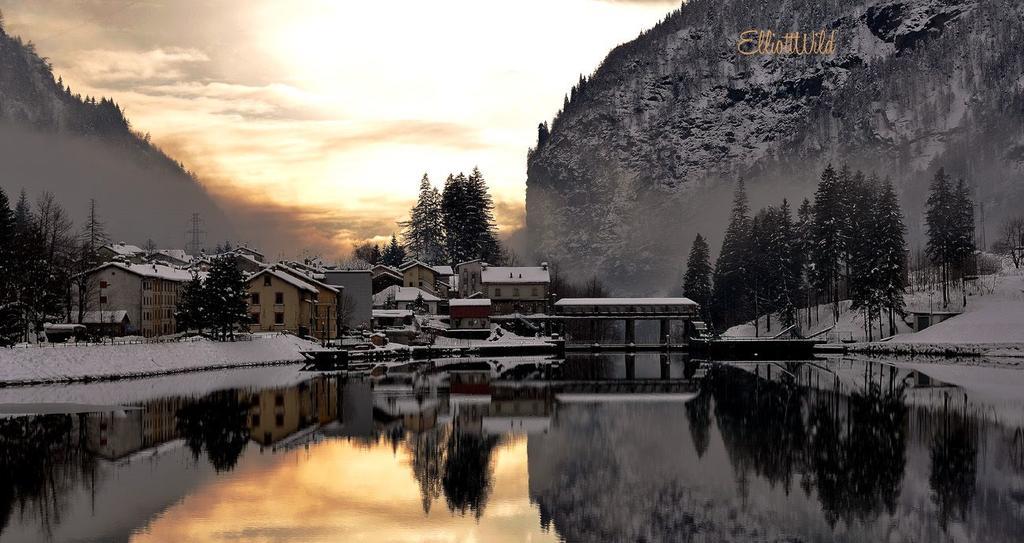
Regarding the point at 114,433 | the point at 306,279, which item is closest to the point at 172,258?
the point at 306,279

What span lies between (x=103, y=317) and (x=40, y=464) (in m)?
67.8

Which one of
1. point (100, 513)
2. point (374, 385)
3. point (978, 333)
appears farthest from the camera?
point (978, 333)

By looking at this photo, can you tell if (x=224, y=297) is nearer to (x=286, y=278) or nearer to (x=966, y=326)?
(x=286, y=278)

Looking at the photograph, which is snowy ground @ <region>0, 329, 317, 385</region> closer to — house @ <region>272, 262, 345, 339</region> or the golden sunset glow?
house @ <region>272, 262, 345, 339</region>

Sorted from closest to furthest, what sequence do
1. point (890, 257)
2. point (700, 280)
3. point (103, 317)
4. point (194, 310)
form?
point (194, 310) < point (103, 317) < point (890, 257) < point (700, 280)

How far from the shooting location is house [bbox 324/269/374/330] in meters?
114

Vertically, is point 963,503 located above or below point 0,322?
below

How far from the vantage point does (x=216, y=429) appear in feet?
135

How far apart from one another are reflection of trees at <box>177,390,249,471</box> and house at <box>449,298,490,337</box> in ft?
206

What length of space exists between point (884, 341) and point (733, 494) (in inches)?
2963

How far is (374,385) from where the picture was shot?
64812mm

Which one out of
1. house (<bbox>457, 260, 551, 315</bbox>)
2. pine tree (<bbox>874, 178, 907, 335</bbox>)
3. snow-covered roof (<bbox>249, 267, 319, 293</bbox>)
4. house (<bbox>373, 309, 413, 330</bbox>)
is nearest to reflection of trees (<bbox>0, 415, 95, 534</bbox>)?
snow-covered roof (<bbox>249, 267, 319, 293</bbox>)

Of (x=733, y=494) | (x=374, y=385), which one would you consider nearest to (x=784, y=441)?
(x=733, y=494)

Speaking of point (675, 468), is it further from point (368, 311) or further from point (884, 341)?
point (368, 311)
